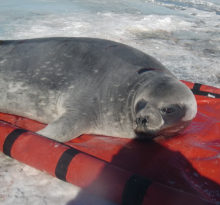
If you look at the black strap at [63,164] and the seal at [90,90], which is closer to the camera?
the black strap at [63,164]

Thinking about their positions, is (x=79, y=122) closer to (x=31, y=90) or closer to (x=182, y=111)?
(x=31, y=90)

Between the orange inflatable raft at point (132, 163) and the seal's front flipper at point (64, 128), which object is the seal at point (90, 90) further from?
the orange inflatable raft at point (132, 163)

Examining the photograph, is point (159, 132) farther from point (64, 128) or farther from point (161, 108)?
point (64, 128)

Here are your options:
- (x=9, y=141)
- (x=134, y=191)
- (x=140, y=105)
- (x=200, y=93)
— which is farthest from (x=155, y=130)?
(x=200, y=93)

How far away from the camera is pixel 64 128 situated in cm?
174

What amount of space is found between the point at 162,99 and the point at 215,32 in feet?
19.9

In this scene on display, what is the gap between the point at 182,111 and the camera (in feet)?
5.78

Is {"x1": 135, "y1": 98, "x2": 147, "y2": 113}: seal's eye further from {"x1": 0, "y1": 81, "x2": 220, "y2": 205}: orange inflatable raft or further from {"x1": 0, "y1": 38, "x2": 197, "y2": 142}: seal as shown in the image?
{"x1": 0, "y1": 81, "x2": 220, "y2": 205}: orange inflatable raft

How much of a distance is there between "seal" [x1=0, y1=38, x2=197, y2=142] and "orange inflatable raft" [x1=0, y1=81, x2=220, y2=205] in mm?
109

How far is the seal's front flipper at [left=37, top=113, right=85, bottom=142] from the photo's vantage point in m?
1.68

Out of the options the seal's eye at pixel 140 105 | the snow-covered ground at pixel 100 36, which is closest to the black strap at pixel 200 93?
the snow-covered ground at pixel 100 36

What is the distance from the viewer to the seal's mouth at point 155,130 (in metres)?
1.65

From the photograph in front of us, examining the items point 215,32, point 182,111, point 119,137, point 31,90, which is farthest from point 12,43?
point 215,32

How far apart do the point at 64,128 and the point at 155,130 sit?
0.61 m
